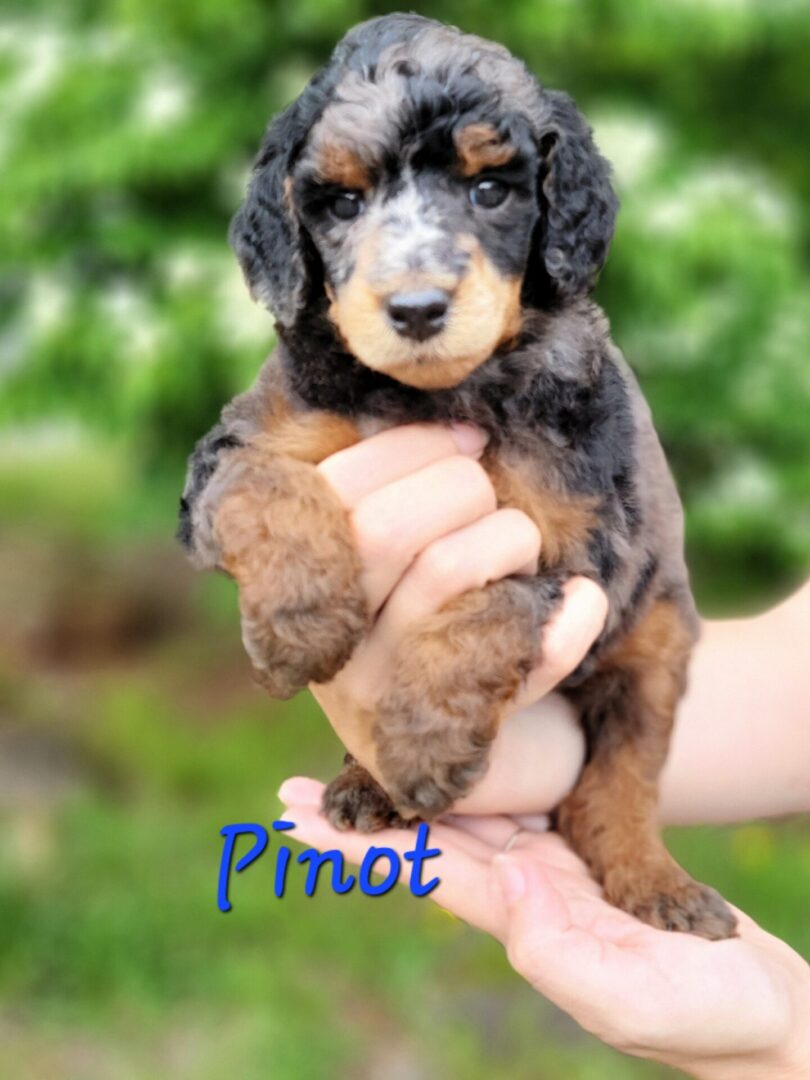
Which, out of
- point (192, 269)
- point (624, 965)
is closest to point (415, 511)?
point (624, 965)

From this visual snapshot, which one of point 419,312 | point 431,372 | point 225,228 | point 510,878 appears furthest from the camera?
point 225,228

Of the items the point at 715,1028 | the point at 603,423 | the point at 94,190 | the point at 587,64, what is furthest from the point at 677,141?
the point at 715,1028

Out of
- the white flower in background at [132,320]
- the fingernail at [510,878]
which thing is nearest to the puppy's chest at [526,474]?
the fingernail at [510,878]

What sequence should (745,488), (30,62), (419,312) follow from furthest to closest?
(745,488) < (30,62) < (419,312)

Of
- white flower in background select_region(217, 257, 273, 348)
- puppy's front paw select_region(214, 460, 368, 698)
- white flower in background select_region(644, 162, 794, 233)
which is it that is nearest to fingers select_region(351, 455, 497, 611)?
puppy's front paw select_region(214, 460, 368, 698)

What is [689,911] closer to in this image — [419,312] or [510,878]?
[510,878]

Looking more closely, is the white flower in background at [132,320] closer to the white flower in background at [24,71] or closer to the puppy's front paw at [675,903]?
the white flower in background at [24,71]

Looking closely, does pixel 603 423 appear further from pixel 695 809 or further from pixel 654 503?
pixel 695 809
